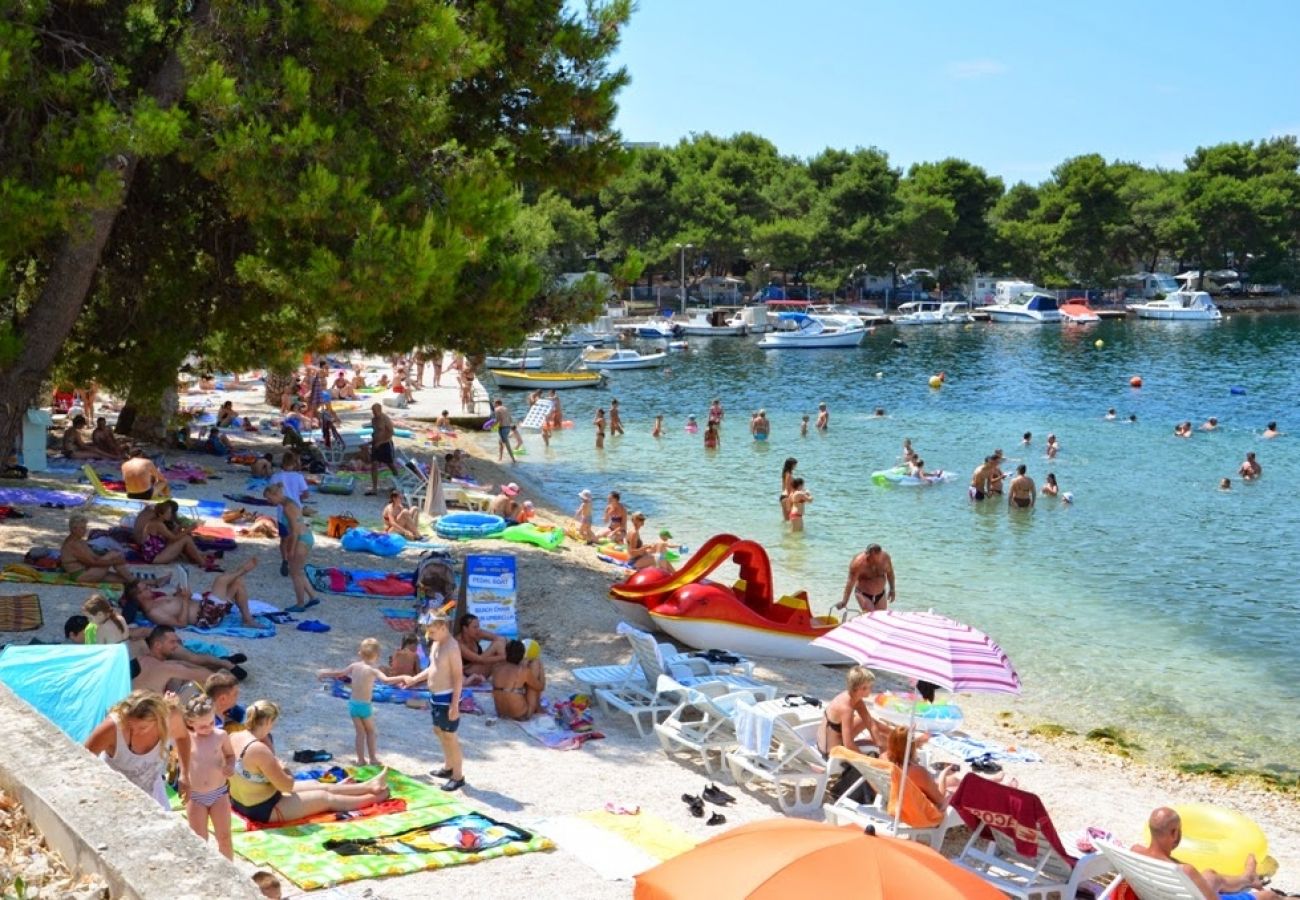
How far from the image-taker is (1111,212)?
300 feet

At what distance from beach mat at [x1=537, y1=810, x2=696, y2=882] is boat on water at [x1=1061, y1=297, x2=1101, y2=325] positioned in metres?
80.3

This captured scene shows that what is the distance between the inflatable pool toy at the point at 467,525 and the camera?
18.5 m

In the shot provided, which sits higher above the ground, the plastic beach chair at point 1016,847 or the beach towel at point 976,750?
the plastic beach chair at point 1016,847

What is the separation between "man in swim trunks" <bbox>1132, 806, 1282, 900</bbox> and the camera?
7.55m

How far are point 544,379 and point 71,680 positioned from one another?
37.6m

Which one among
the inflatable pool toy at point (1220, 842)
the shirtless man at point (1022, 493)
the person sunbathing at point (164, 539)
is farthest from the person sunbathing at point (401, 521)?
the shirtless man at point (1022, 493)

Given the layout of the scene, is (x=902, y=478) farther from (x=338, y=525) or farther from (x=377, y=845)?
(x=377, y=845)

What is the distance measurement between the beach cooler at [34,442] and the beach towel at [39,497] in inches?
77.0

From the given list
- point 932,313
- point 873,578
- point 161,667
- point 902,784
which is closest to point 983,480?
point 873,578

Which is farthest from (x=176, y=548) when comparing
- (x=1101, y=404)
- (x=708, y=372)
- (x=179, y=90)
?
(x=708, y=372)

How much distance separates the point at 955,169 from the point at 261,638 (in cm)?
Result: 8546

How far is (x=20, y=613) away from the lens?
11.3m

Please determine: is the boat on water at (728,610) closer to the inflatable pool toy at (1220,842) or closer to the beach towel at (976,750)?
the beach towel at (976,750)

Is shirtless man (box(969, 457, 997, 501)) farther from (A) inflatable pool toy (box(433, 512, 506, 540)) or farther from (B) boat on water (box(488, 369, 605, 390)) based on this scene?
(B) boat on water (box(488, 369, 605, 390))
